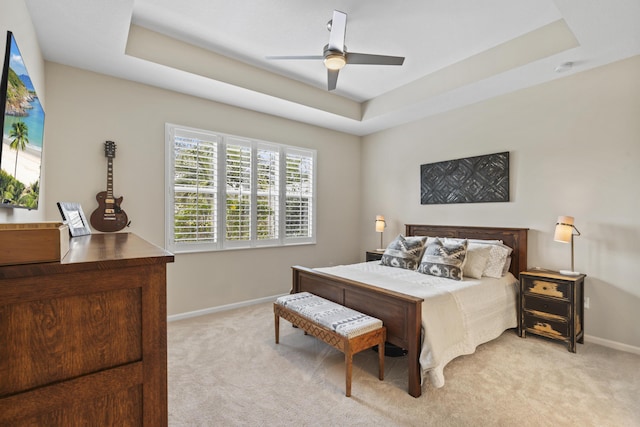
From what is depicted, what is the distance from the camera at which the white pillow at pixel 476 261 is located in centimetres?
331

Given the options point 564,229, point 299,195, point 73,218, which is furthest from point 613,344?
point 73,218

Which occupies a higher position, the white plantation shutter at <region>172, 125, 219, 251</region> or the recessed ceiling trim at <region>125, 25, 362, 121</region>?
the recessed ceiling trim at <region>125, 25, 362, 121</region>

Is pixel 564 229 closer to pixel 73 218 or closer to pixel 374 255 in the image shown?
pixel 374 255

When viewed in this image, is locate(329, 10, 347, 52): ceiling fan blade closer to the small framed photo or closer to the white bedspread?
the white bedspread

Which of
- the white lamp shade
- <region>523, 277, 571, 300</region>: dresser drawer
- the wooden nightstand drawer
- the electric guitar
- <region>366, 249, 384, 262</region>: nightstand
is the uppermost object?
the electric guitar

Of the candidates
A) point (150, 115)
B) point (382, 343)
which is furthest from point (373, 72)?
point (382, 343)

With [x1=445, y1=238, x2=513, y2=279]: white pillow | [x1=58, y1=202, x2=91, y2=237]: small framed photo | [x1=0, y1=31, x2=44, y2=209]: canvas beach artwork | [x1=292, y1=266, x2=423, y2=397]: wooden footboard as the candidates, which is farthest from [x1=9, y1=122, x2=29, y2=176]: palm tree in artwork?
[x1=445, y1=238, x2=513, y2=279]: white pillow

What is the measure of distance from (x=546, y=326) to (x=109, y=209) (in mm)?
4737

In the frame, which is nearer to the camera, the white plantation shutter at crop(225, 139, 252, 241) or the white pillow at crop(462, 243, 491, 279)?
the white pillow at crop(462, 243, 491, 279)

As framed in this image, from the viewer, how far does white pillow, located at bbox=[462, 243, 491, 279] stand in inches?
130

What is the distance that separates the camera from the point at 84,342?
881 mm

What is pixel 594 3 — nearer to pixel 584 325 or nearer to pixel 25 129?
pixel 584 325

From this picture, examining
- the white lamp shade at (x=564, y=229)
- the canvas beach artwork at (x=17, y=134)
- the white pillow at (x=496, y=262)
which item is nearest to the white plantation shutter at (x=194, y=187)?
the canvas beach artwork at (x=17, y=134)

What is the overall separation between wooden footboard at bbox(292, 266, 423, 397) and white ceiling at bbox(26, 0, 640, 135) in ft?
7.99
